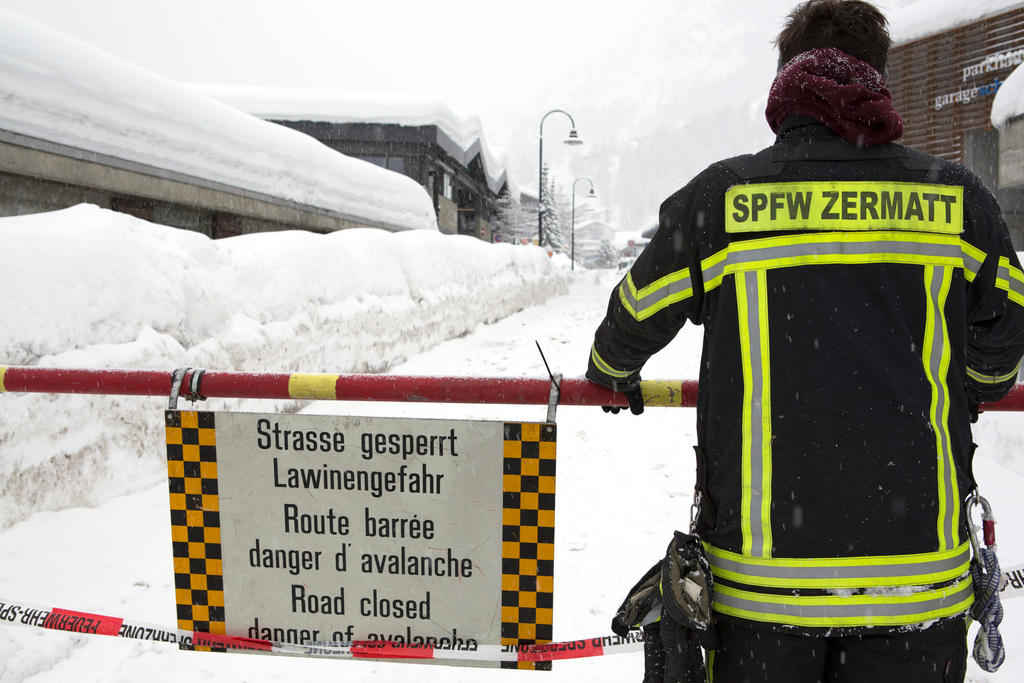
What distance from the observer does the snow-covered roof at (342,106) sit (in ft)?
81.5

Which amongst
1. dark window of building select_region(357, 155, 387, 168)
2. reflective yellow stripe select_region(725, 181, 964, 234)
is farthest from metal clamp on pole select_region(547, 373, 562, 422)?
dark window of building select_region(357, 155, 387, 168)

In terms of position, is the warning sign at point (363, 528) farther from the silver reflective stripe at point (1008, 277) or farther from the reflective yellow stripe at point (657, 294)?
the silver reflective stripe at point (1008, 277)

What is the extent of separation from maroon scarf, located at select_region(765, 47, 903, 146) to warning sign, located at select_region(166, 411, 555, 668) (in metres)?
1.11

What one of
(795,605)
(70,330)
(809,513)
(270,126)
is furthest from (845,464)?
(270,126)

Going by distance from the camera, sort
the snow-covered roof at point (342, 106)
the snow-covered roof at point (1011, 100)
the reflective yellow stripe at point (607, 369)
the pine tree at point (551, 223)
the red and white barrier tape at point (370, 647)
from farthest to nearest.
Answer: the pine tree at point (551, 223) → the snow-covered roof at point (342, 106) → the snow-covered roof at point (1011, 100) → the red and white barrier tape at point (370, 647) → the reflective yellow stripe at point (607, 369)

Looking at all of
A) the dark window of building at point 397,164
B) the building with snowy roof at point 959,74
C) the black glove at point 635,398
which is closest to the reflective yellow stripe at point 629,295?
the black glove at point 635,398

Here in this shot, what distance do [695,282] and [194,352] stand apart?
4.78m

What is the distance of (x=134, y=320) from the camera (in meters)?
4.73

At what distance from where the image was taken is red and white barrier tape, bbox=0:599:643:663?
2.14 meters

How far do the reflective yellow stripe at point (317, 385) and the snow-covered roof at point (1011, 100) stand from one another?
11.2 m

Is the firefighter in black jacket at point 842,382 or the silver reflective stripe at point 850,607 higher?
the firefighter in black jacket at point 842,382

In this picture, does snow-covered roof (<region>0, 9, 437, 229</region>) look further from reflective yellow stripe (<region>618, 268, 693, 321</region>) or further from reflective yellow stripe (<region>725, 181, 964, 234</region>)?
reflective yellow stripe (<region>725, 181, 964, 234</region>)

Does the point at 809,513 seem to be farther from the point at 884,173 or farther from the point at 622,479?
the point at 622,479

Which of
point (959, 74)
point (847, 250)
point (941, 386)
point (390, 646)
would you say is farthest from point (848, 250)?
point (959, 74)
